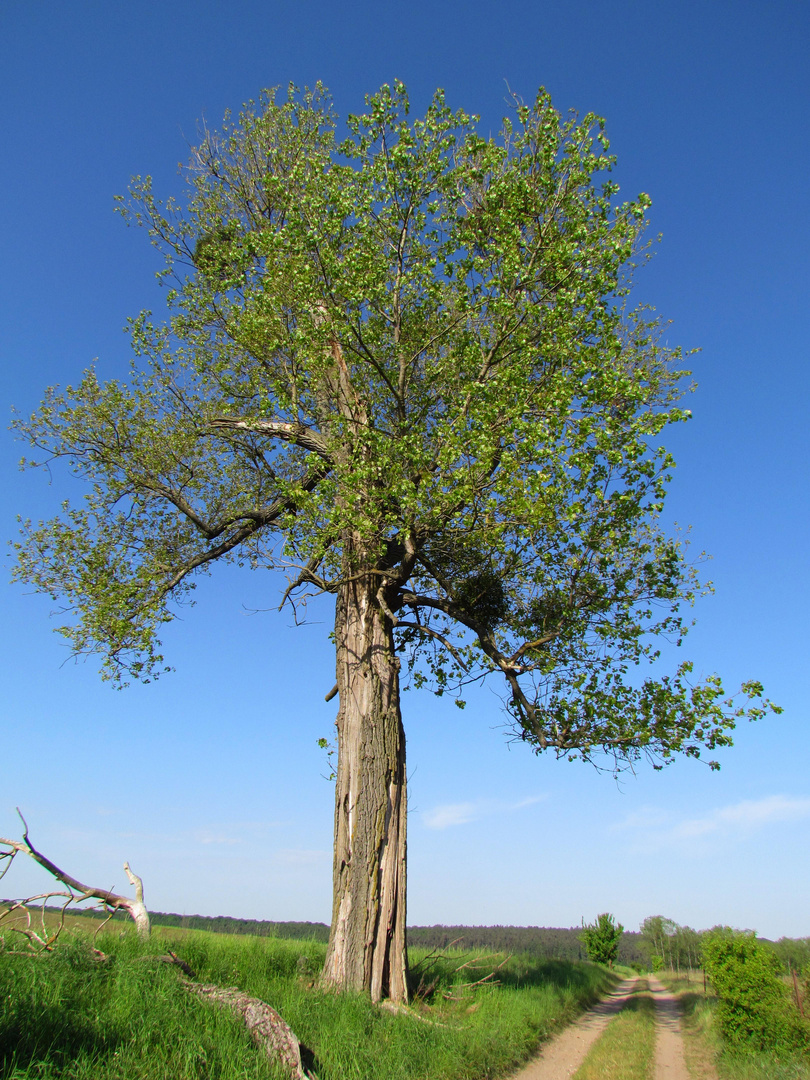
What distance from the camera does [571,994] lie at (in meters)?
14.6

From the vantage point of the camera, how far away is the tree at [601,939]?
47219mm

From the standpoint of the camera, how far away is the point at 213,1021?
579 cm

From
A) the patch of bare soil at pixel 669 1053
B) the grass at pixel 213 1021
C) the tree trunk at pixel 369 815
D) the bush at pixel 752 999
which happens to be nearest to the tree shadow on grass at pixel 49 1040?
the grass at pixel 213 1021

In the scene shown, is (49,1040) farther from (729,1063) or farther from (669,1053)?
(669,1053)

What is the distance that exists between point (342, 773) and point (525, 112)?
12.0m

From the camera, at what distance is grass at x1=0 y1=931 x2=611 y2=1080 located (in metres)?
4.84

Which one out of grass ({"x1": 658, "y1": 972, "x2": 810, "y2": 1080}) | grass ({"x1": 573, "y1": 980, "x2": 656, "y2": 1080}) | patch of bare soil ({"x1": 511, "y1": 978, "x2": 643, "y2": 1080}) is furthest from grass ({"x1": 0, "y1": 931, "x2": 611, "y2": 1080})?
grass ({"x1": 658, "y1": 972, "x2": 810, "y2": 1080})

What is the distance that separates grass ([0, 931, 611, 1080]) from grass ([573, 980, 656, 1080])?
89cm

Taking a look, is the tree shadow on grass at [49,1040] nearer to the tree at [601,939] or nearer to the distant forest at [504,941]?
the distant forest at [504,941]

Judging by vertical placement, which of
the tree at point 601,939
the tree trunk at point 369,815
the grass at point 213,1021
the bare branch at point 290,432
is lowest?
the tree at point 601,939

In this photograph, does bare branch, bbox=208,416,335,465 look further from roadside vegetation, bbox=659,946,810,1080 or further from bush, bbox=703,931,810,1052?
bush, bbox=703,931,810,1052

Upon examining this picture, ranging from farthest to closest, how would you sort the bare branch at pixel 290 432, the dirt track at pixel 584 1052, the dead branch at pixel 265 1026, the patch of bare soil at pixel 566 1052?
the bare branch at pixel 290 432
the dirt track at pixel 584 1052
the patch of bare soil at pixel 566 1052
the dead branch at pixel 265 1026

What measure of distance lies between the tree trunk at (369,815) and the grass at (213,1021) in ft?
2.36

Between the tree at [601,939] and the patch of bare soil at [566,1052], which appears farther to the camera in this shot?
the tree at [601,939]
